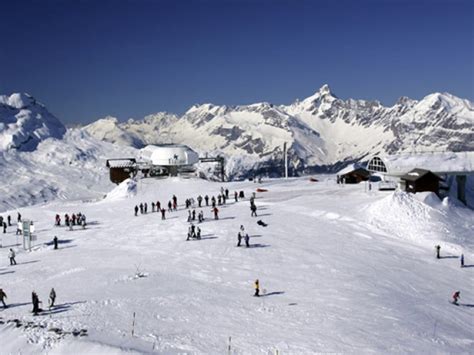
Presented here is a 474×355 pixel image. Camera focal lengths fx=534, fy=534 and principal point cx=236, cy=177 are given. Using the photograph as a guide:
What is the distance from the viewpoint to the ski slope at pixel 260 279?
907 inches

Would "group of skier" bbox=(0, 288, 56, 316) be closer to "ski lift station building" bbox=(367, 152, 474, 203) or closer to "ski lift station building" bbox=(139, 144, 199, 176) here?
"ski lift station building" bbox=(367, 152, 474, 203)

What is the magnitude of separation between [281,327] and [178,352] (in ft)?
17.2

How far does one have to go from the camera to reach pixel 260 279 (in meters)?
32.2

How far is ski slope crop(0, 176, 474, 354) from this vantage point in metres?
23.0

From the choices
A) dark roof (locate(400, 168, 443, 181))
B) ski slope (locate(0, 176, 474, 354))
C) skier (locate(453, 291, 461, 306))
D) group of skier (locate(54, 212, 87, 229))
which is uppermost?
dark roof (locate(400, 168, 443, 181))

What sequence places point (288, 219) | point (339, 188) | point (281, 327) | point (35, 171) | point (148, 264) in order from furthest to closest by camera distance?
point (35, 171) → point (339, 188) → point (288, 219) → point (148, 264) → point (281, 327)

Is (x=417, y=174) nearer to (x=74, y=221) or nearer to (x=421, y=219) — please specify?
(x=421, y=219)

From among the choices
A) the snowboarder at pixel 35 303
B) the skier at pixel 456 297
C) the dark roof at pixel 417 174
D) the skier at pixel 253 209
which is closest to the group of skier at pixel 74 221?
the skier at pixel 253 209

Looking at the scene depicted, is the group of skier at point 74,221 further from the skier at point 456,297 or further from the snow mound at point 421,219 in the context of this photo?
the skier at point 456,297

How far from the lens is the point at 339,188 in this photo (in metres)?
66.7

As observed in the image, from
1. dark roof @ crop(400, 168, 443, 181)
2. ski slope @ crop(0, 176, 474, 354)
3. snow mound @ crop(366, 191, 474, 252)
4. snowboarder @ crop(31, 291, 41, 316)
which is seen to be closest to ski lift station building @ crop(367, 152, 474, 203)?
dark roof @ crop(400, 168, 443, 181)

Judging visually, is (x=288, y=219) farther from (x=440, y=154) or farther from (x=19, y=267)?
(x=440, y=154)

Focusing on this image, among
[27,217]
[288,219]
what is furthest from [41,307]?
[27,217]

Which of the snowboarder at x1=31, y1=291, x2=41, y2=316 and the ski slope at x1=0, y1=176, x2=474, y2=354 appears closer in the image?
the ski slope at x1=0, y1=176, x2=474, y2=354
